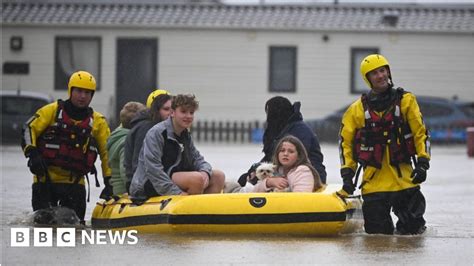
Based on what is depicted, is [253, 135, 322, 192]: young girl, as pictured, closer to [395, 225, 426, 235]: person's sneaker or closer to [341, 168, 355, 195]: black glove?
[341, 168, 355, 195]: black glove

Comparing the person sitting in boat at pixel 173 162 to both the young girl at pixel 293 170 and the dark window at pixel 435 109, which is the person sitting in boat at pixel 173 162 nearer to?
the young girl at pixel 293 170

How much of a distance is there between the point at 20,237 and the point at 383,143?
3.61 metres

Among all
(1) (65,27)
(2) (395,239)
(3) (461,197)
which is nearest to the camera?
(2) (395,239)

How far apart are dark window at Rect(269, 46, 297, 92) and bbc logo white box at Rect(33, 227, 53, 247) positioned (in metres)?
30.2

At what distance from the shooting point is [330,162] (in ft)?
97.6

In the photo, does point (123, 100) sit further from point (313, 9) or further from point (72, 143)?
point (72, 143)

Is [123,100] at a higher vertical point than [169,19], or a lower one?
lower

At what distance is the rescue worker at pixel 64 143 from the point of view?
1425 cm

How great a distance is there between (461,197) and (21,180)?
7.52 metres

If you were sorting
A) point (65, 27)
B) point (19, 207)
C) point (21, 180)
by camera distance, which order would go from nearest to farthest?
point (19, 207)
point (21, 180)
point (65, 27)

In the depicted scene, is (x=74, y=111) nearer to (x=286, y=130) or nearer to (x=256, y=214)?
(x=286, y=130)

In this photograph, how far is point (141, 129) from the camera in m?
14.1

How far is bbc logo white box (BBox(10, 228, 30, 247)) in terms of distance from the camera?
12102 mm

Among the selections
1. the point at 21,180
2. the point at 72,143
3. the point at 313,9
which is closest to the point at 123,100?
the point at 313,9
